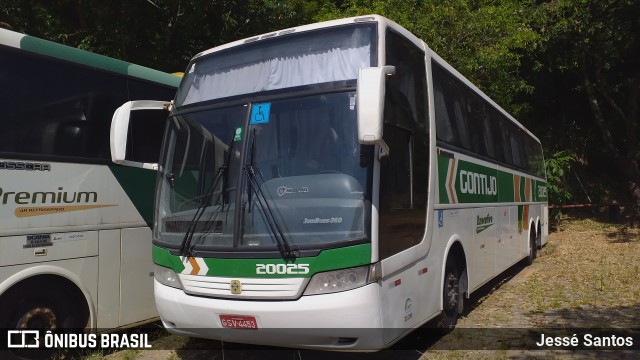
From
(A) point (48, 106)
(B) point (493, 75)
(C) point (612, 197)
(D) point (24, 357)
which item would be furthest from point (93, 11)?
(C) point (612, 197)

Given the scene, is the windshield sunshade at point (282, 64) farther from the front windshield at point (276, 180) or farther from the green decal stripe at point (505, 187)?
the green decal stripe at point (505, 187)

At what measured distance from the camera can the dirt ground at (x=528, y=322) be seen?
550 centimetres

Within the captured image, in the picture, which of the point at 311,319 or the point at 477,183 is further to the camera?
the point at 477,183

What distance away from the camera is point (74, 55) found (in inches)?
217

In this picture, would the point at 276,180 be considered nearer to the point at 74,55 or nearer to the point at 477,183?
the point at 74,55

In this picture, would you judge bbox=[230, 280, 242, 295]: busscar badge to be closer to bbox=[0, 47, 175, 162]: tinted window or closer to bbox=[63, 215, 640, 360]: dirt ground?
bbox=[63, 215, 640, 360]: dirt ground

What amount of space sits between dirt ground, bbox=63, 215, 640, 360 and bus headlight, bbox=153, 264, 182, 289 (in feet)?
3.70

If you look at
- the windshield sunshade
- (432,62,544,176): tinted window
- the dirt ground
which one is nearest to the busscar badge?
the dirt ground

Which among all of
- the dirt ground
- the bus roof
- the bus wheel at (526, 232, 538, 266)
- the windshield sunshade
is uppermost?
the bus roof

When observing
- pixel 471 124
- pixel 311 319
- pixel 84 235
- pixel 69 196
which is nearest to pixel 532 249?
Answer: pixel 471 124

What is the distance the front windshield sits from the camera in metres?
4.26

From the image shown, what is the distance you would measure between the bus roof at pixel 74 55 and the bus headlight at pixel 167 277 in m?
2.39

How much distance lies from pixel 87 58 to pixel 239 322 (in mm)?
3372

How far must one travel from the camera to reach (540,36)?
53.2ft
